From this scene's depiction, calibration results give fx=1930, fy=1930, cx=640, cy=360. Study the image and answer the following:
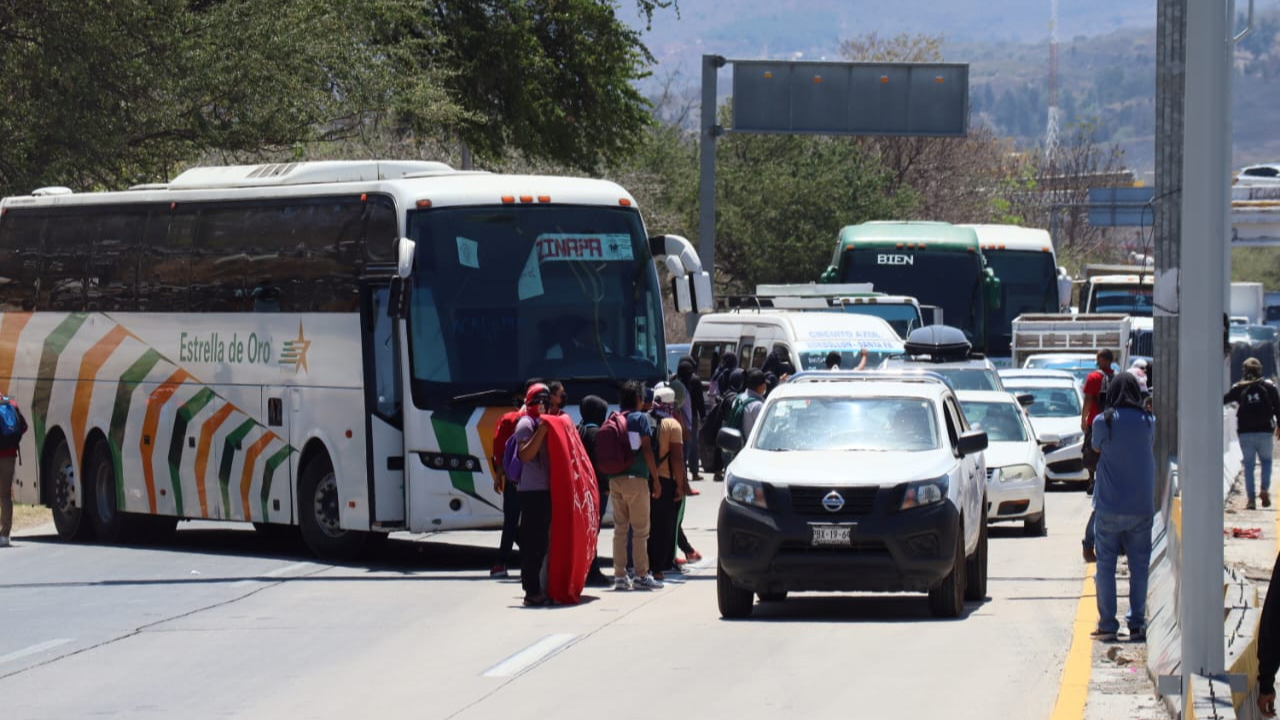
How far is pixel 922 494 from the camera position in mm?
13406

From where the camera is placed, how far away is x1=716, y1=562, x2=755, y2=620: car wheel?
45.1 feet

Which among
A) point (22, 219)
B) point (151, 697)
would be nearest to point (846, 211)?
point (22, 219)

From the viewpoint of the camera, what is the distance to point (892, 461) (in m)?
13.8

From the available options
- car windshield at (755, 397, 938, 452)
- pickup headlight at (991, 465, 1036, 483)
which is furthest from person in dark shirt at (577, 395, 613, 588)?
pickup headlight at (991, 465, 1036, 483)

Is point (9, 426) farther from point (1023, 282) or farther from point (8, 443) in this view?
point (1023, 282)

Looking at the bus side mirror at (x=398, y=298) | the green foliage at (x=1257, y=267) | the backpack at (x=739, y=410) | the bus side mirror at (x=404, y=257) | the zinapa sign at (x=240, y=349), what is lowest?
the green foliage at (x=1257, y=267)

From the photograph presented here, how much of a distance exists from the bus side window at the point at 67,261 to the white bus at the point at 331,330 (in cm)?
3

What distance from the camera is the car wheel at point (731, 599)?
542 inches

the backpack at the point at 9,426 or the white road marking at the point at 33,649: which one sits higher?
the backpack at the point at 9,426

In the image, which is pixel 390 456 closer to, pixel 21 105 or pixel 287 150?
pixel 21 105

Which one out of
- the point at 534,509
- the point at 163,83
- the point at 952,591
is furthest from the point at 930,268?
the point at 952,591

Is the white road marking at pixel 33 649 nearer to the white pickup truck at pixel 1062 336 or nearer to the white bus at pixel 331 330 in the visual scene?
the white bus at pixel 331 330

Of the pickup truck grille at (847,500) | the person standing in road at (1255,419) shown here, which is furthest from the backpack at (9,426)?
the person standing in road at (1255,419)

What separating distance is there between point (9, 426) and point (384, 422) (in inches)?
194
